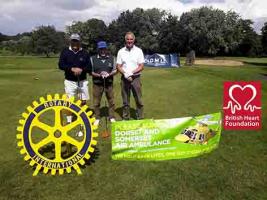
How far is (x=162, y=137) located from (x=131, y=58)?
3003 mm

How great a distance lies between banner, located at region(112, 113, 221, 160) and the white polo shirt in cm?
278

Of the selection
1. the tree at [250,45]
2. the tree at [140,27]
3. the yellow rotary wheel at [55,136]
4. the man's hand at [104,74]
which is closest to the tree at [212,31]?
the tree at [250,45]

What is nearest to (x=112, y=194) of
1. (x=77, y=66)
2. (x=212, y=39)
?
(x=77, y=66)

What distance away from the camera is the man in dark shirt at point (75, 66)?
26.1 feet

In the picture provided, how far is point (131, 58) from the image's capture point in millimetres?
9266

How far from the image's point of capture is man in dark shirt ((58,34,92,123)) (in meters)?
7.94

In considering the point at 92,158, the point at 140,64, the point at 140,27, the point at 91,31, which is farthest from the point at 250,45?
the point at 92,158

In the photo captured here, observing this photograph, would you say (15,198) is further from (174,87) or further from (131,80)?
(174,87)

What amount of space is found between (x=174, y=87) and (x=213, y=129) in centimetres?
1102

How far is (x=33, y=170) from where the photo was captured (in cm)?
663

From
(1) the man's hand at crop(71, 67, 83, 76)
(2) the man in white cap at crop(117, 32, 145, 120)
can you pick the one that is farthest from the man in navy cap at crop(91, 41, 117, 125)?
(1) the man's hand at crop(71, 67, 83, 76)

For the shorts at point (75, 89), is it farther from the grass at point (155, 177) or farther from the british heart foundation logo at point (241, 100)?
the british heart foundation logo at point (241, 100)

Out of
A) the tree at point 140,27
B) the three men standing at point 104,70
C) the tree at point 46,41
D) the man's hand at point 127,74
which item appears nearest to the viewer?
the three men standing at point 104,70

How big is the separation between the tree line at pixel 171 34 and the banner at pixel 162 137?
57219mm
